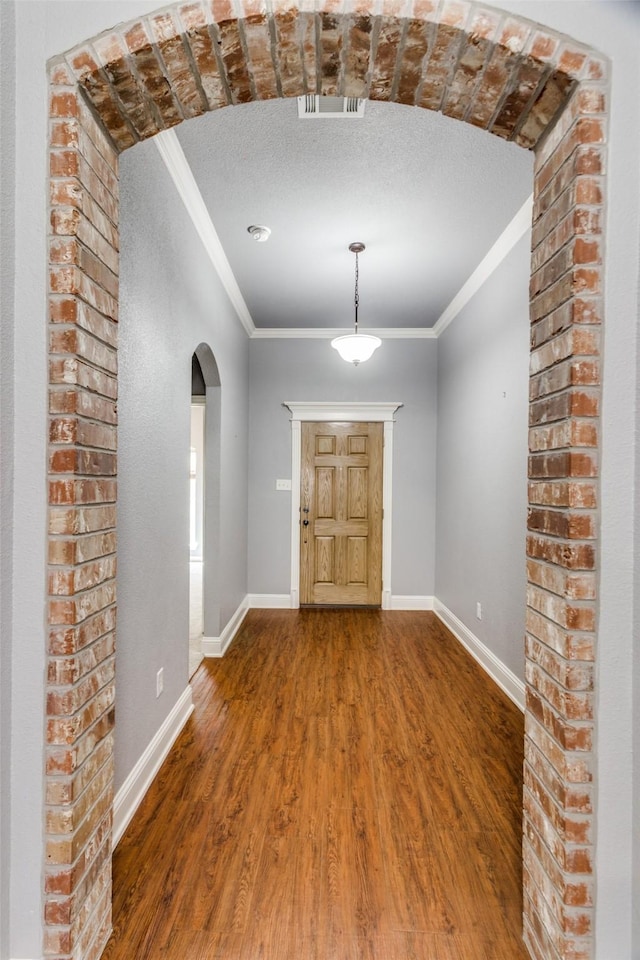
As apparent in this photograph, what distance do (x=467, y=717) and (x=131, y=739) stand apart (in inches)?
68.3

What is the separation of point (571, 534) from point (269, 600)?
416 cm

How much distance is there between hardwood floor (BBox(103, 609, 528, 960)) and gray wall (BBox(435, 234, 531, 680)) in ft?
1.93

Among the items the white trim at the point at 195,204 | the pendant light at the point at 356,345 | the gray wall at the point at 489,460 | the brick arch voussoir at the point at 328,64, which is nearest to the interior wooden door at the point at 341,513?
the gray wall at the point at 489,460

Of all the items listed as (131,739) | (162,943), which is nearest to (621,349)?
(162,943)

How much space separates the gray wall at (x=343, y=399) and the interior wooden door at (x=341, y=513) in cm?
18

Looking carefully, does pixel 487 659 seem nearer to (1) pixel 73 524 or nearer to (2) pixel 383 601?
(2) pixel 383 601

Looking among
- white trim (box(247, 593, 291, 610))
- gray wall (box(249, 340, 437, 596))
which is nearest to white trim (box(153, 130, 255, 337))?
gray wall (box(249, 340, 437, 596))

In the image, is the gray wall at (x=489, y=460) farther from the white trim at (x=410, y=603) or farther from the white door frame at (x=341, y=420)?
the white door frame at (x=341, y=420)

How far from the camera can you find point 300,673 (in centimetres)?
334

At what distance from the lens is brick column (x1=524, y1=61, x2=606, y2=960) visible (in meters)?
1.16

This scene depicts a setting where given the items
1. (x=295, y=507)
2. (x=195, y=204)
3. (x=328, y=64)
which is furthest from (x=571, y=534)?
(x=295, y=507)

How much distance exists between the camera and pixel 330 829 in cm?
185

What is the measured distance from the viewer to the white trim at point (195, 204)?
7.24ft

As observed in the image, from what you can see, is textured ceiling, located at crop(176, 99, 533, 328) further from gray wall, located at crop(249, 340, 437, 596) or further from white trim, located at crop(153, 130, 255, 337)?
gray wall, located at crop(249, 340, 437, 596)
